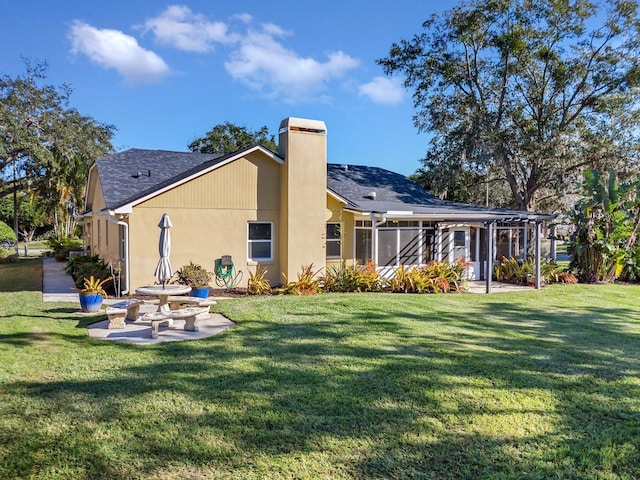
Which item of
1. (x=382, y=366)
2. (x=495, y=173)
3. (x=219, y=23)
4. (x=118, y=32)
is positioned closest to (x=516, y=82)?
(x=495, y=173)

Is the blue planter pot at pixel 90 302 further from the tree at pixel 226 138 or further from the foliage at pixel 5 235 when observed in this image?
the tree at pixel 226 138

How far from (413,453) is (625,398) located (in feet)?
9.89

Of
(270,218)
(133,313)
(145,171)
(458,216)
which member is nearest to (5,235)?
(145,171)

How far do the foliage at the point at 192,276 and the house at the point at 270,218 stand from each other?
488 millimetres

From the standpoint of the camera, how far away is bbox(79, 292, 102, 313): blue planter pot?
389 inches

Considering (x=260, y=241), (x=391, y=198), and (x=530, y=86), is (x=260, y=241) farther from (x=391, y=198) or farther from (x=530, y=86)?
(x=530, y=86)

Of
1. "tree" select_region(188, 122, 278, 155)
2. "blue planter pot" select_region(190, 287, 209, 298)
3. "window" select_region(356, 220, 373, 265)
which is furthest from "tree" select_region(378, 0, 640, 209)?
"tree" select_region(188, 122, 278, 155)

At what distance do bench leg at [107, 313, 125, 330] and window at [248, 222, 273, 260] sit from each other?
6.26 m

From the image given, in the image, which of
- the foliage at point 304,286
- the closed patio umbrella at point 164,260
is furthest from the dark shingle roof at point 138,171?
the foliage at point 304,286

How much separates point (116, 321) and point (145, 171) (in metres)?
9.70

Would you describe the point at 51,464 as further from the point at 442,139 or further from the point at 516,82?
the point at 516,82

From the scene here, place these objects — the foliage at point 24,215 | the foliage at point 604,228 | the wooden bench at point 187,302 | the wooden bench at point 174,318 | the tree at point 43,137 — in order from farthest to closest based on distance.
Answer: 1. the foliage at point 24,215
2. the tree at point 43,137
3. the foliage at point 604,228
4. the wooden bench at point 187,302
5. the wooden bench at point 174,318

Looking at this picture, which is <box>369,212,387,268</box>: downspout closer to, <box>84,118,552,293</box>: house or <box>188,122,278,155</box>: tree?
<box>84,118,552,293</box>: house

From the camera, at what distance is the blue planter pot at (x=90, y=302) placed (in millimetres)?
9875
